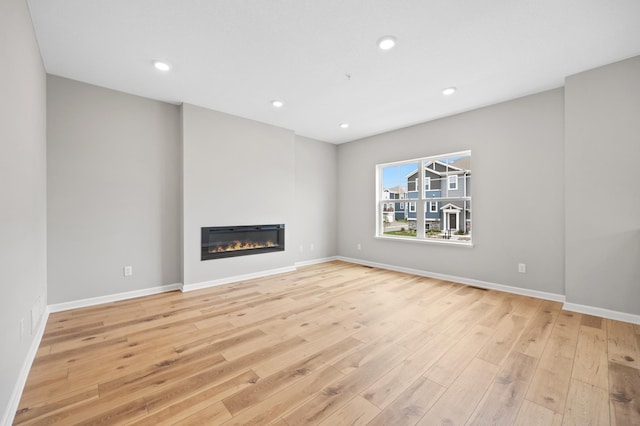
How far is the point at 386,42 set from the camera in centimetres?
235

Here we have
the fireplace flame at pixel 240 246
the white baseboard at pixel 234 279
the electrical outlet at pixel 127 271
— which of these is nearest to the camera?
the electrical outlet at pixel 127 271

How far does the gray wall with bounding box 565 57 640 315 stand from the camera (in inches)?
105

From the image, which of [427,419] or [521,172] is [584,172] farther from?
[427,419]

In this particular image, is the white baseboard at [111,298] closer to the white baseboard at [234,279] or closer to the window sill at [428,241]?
the white baseboard at [234,279]

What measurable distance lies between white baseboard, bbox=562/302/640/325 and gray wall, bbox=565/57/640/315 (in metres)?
0.04

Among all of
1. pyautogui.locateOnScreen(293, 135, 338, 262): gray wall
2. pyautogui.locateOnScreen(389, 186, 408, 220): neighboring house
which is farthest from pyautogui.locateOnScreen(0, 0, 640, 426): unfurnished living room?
pyautogui.locateOnScreen(293, 135, 338, 262): gray wall

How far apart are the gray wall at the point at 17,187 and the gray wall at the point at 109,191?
0.62 meters

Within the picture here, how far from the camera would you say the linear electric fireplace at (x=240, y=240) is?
3953 mm

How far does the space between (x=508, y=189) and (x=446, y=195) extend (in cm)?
91

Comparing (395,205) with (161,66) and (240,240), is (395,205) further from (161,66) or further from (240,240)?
(161,66)

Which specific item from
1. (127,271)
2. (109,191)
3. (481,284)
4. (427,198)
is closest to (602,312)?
(481,284)

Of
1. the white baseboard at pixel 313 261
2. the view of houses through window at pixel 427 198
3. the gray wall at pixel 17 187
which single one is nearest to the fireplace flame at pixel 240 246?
the white baseboard at pixel 313 261

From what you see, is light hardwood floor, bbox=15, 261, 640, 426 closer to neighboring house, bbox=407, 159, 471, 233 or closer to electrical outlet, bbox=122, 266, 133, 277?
electrical outlet, bbox=122, 266, 133, 277

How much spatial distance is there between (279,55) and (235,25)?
51 cm
